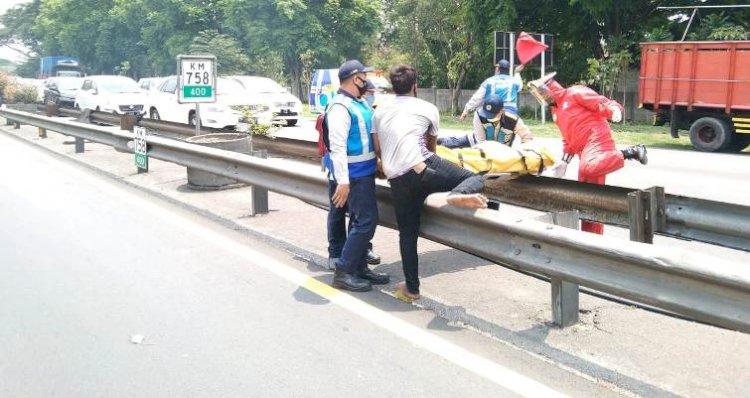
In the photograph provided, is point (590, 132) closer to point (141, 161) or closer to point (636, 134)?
point (141, 161)

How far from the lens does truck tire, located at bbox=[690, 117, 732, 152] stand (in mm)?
17250

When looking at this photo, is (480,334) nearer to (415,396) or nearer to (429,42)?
(415,396)

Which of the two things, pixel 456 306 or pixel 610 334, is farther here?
pixel 456 306

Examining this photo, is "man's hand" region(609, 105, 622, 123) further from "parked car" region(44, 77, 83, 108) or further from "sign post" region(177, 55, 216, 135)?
"parked car" region(44, 77, 83, 108)

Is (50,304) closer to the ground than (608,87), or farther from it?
closer to the ground

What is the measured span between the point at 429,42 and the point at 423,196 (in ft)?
109

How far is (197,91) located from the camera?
11320 mm

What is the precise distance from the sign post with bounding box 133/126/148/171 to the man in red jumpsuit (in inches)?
279

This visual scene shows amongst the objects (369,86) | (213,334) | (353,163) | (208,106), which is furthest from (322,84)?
(213,334)

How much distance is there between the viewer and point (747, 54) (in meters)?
16.6

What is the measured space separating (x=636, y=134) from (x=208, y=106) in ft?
39.5

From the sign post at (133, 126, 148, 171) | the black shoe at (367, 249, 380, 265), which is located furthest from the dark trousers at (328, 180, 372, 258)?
the sign post at (133, 126, 148, 171)

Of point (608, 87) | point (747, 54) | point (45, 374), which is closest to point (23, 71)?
point (608, 87)

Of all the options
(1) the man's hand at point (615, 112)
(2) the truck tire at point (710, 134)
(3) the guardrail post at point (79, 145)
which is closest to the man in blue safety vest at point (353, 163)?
(1) the man's hand at point (615, 112)
